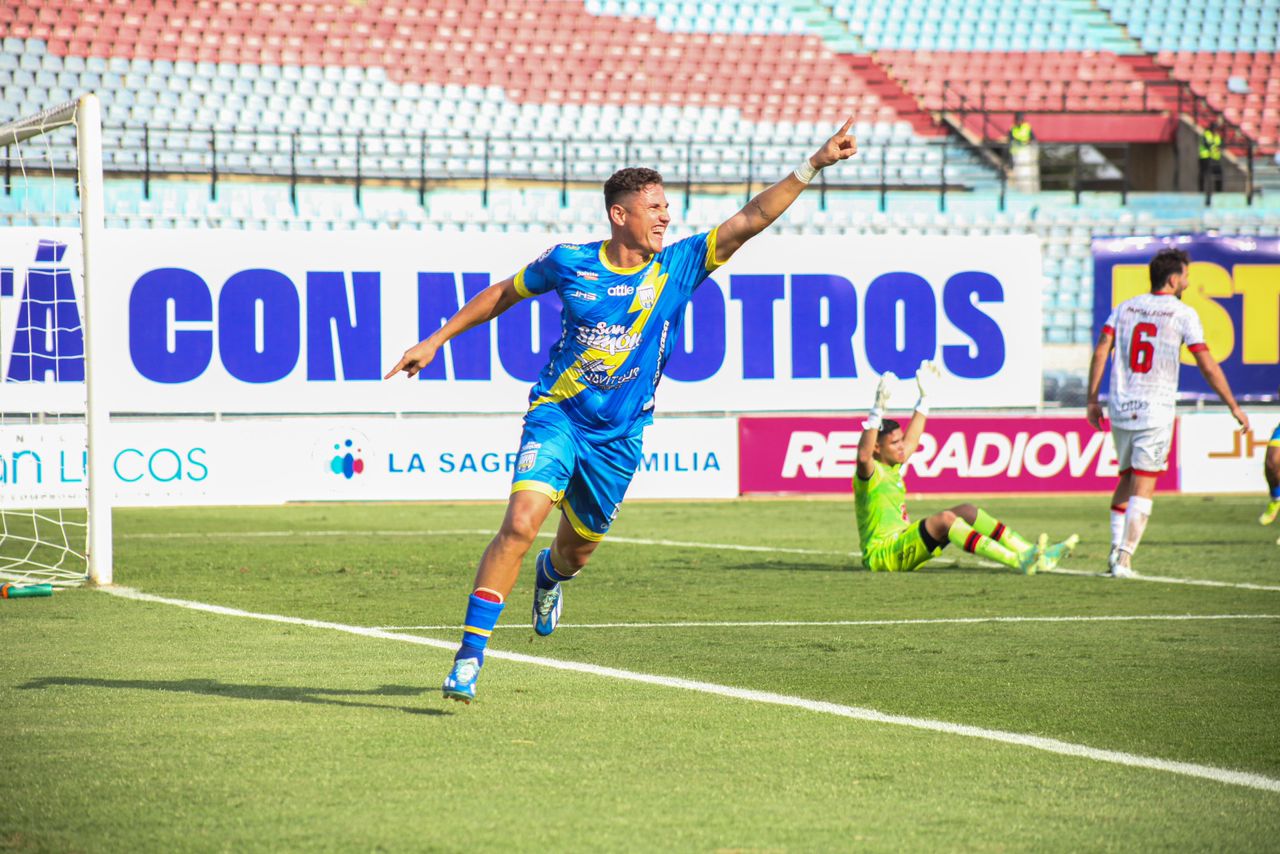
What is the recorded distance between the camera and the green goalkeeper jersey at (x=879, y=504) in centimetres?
1083

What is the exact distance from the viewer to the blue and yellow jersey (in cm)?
594

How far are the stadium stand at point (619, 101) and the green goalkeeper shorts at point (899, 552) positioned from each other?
11.9 meters

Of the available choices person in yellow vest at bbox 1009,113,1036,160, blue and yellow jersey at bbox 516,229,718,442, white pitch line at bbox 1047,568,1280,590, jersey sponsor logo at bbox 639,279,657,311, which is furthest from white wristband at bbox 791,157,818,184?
person in yellow vest at bbox 1009,113,1036,160

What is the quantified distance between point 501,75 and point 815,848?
2484cm

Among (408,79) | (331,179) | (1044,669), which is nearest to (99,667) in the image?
(1044,669)

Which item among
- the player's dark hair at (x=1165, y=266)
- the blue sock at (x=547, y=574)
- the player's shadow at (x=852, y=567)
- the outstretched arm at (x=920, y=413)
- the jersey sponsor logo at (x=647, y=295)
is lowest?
the player's shadow at (x=852, y=567)

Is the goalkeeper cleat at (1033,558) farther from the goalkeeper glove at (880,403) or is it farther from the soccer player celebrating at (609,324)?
the soccer player celebrating at (609,324)

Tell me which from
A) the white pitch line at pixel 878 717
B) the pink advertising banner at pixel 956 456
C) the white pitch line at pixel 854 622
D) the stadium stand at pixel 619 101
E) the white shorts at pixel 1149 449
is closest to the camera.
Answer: the white pitch line at pixel 878 717

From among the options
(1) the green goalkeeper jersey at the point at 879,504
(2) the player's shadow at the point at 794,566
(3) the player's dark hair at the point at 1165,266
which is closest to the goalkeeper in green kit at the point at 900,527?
(1) the green goalkeeper jersey at the point at 879,504

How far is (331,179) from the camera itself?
78.6 feet

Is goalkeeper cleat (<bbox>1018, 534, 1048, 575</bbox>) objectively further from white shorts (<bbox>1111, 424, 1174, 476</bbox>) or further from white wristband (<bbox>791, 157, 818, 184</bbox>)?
white wristband (<bbox>791, 157, 818, 184</bbox>)

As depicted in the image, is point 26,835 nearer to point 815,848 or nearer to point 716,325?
point 815,848

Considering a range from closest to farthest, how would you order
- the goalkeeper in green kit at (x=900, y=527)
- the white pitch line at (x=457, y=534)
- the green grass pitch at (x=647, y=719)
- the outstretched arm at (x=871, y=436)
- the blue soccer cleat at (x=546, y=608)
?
1. the green grass pitch at (x=647, y=719)
2. the blue soccer cleat at (x=546, y=608)
3. the goalkeeper in green kit at (x=900, y=527)
4. the outstretched arm at (x=871, y=436)
5. the white pitch line at (x=457, y=534)

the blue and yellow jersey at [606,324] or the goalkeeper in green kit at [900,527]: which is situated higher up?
the blue and yellow jersey at [606,324]
